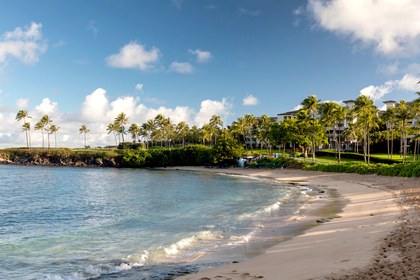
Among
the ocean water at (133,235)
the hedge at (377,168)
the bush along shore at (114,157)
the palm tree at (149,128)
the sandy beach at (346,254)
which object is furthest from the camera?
the palm tree at (149,128)

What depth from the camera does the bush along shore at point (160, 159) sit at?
3005 inches

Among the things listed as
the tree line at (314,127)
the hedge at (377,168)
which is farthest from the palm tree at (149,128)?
the hedge at (377,168)

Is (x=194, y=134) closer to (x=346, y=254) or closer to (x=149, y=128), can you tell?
(x=149, y=128)

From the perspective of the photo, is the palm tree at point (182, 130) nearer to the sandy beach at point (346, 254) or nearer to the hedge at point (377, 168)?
the hedge at point (377, 168)

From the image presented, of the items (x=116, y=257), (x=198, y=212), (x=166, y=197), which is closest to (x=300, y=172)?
(x=166, y=197)

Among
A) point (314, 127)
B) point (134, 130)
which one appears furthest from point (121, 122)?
point (314, 127)

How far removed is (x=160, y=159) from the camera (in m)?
128

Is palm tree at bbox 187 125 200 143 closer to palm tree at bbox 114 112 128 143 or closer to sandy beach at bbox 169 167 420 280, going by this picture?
palm tree at bbox 114 112 128 143

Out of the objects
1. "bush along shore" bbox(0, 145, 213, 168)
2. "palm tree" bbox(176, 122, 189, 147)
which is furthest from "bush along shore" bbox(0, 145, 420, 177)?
"palm tree" bbox(176, 122, 189, 147)

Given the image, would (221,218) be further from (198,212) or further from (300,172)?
(300,172)

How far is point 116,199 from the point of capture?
140 ft

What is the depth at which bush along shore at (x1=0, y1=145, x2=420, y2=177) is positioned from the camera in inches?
3005

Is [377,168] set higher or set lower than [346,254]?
lower

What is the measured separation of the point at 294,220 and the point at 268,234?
4755 millimetres
